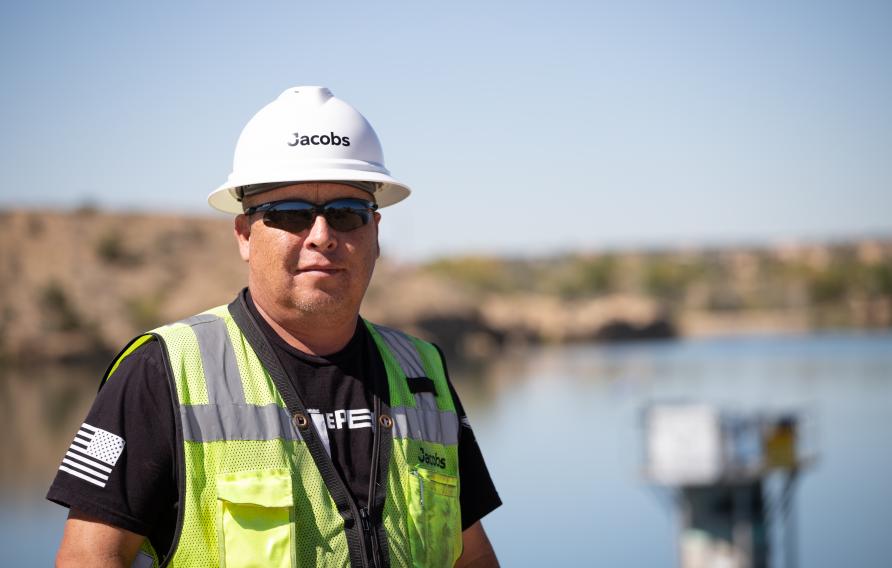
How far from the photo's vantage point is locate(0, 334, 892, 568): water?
82.1 ft

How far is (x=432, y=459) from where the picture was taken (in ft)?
9.68

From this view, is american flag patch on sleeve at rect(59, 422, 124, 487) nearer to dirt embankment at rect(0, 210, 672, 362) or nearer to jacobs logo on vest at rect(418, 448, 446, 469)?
jacobs logo on vest at rect(418, 448, 446, 469)

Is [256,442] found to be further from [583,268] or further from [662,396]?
[583,268]

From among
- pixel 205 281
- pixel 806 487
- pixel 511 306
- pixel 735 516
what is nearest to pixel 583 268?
pixel 511 306

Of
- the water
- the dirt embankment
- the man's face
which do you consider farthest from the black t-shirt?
the dirt embankment

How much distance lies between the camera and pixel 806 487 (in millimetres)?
31797

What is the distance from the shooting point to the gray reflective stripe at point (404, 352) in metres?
3.07

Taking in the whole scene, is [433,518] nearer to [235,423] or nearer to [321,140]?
[235,423]

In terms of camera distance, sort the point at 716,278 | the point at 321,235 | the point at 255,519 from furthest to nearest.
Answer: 1. the point at 716,278
2. the point at 321,235
3. the point at 255,519

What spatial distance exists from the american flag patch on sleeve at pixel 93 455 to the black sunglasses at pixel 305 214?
68 cm

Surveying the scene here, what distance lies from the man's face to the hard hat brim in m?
0.04

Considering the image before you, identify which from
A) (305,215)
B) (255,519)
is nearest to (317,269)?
(305,215)

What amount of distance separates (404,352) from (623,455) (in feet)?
112

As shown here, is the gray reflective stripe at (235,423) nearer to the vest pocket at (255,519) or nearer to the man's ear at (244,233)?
the vest pocket at (255,519)
